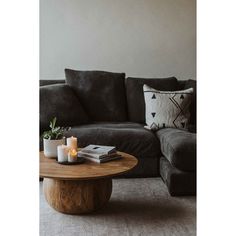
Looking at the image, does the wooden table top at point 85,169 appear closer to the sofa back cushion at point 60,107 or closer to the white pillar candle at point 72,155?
the white pillar candle at point 72,155

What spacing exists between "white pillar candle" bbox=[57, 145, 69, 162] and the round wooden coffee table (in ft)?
0.16

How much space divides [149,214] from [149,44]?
2.51 meters

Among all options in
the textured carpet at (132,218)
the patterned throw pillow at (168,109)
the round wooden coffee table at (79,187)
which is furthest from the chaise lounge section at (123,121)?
the round wooden coffee table at (79,187)

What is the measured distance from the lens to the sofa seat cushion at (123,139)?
3.13 metres

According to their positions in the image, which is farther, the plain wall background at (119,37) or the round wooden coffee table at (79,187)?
the plain wall background at (119,37)

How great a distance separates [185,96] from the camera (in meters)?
3.58

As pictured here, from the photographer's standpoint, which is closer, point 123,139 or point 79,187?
point 79,187

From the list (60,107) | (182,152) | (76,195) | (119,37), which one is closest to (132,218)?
(76,195)

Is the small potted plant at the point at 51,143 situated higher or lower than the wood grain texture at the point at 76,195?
higher

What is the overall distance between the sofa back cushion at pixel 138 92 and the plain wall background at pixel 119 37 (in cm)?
50

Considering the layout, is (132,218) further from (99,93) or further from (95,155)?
(99,93)

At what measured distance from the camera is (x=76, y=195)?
88.3 inches

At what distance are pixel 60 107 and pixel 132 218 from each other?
4.90ft
